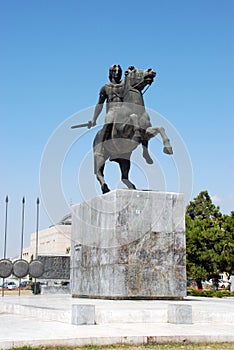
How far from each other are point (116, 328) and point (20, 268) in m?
15.9

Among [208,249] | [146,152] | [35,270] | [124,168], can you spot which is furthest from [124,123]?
[208,249]

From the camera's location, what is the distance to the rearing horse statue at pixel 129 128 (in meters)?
12.5

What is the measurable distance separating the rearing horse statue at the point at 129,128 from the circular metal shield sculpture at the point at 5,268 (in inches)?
435

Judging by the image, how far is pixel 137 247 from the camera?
11586 millimetres

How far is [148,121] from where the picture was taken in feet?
41.4

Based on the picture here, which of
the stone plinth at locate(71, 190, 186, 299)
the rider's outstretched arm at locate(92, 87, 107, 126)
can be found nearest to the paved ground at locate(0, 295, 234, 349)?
the stone plinth at locate(71, 190, 186, 299)

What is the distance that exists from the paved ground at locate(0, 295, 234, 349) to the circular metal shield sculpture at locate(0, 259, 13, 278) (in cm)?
1238

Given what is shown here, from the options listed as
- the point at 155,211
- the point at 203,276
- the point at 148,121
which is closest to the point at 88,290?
the point at 155,211

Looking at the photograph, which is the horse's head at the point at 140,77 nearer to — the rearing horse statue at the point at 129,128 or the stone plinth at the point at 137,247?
the rearing horse statue at the point at 129,128

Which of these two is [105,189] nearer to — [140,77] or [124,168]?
[124,168]

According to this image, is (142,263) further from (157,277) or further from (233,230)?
(233,230)

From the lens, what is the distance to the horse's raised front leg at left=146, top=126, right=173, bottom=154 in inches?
469

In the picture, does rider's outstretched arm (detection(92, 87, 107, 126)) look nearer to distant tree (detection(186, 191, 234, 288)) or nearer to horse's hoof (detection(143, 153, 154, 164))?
horse's hoof (detection(143, 153, 154, 164))

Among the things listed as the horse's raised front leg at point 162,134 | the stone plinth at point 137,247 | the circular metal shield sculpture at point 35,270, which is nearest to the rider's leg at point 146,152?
the horse's raised front leg at point 162,134
